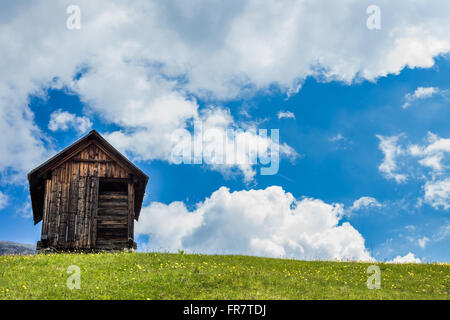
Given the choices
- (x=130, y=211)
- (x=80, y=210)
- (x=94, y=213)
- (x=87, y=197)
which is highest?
(x=87, y=197)

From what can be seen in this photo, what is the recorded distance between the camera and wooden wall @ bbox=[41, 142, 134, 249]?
90.5 ft

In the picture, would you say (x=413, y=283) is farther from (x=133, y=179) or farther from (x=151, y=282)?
(x=133, y=179)

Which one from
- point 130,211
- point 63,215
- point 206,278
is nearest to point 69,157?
point 63,215

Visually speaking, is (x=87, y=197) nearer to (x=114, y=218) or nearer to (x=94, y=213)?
(x=94, y=213)

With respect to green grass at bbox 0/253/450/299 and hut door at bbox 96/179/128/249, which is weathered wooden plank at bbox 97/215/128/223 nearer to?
hut door at bbox 96/179/128/249

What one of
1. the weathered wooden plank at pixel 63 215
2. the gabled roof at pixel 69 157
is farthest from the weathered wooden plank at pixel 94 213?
the gabled roof at pixel 69 157

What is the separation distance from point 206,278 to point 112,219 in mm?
13343

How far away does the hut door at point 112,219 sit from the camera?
93.5 ft

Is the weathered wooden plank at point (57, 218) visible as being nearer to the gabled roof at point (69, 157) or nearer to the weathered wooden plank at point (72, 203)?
the weathered wooden plank at point (72, 203)

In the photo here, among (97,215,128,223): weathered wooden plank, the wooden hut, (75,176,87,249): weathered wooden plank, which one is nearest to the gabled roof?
the wooden hut

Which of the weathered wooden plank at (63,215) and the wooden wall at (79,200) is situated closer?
the weathered wooden plank at (63,215)

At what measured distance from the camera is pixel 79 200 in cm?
2841

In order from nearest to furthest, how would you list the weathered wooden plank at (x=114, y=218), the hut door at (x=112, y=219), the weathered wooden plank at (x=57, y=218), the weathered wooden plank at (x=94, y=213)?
the weathered wooden plank at (x=57, y=218)
the weathered wooden plank at (x=94, y=213)
the hut door at (x=112, y=219)
the weathered wooden plank at (x=114, y=218)

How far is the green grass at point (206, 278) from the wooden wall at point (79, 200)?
4.42 meters
